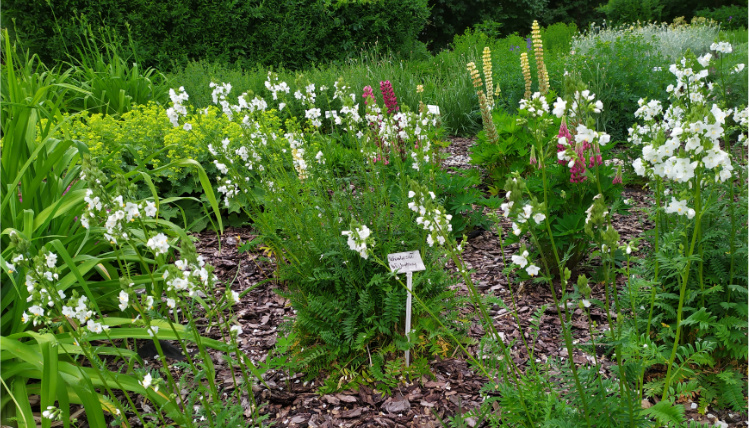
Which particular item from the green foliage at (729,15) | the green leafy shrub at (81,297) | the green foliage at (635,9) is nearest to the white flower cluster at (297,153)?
the green leafy shrub at (81,297)

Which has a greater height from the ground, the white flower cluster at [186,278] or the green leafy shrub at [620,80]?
the white flower cluster at [186,278]

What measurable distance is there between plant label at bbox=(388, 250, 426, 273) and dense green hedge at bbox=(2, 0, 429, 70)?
23.2 feet

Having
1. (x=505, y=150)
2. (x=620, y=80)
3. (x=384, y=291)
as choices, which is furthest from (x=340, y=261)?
(x=620, y=80)

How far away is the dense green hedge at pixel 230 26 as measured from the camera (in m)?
8.48

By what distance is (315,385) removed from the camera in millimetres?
2391

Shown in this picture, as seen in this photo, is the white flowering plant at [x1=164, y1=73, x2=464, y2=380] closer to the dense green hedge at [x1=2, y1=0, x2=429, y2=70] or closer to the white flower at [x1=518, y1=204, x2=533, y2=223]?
the white flower at [x1=518, y1=204, x2=533, y2=223]

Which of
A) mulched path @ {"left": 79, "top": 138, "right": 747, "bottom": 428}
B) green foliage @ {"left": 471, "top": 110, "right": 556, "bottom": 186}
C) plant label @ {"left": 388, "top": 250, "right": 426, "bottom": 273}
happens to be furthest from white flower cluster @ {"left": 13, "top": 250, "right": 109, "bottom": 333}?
green foliage @ {"left": 471, "top": 110, "right": 556, "bottom": 186}

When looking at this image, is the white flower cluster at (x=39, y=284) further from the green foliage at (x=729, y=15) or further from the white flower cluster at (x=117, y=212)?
the green foliage at (x=729, y=15)

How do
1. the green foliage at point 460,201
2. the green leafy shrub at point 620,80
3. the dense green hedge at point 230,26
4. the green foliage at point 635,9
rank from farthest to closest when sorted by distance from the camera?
1. the green foliage at point 635,9
2. the dense green hedge at point 230,26
3. the green leafy shrub at point 620,80
4. the green foliage at point 460,201

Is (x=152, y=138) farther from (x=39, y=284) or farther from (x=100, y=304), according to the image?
(x=39, y=284)

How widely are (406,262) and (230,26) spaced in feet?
29.0

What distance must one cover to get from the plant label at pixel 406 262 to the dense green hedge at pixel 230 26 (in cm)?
706

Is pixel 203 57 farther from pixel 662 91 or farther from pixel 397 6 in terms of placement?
pixel 662 91

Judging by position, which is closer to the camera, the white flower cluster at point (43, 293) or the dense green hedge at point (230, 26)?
the white flower cluster at point (43, 293)
